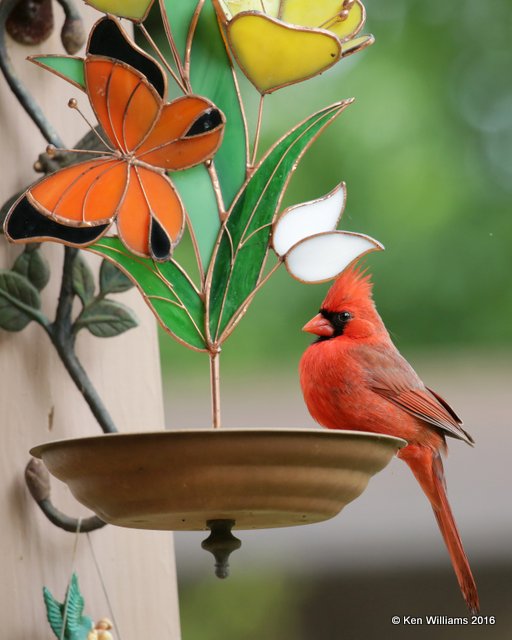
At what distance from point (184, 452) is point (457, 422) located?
76cm

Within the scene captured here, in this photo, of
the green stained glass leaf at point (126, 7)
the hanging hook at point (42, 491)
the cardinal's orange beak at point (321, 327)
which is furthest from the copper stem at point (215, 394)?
the green stained glass leaf at point (126, 7)

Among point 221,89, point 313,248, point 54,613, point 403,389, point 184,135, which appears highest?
point 221,89

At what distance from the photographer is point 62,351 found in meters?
1.84

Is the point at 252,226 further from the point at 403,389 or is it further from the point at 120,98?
the point at 403,389

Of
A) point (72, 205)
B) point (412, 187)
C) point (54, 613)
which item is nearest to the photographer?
point (72, 205)

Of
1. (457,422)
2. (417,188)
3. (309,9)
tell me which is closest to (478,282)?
(417,188)

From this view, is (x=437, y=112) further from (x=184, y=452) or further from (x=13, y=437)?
(x=184, y=452)

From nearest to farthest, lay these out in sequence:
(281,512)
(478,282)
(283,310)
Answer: (281,512)
(283,310)
(478,282)

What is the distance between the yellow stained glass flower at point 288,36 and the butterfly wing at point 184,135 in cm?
11

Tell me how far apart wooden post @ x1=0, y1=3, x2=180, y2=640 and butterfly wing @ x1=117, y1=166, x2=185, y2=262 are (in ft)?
1.31

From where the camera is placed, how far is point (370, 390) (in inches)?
67.2

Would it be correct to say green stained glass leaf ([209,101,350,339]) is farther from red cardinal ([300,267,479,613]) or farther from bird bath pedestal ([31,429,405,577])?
bird bath pedestal ([31,429,405,577])

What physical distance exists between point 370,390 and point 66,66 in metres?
0.66

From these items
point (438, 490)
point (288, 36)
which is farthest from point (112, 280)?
point (438, 490)
